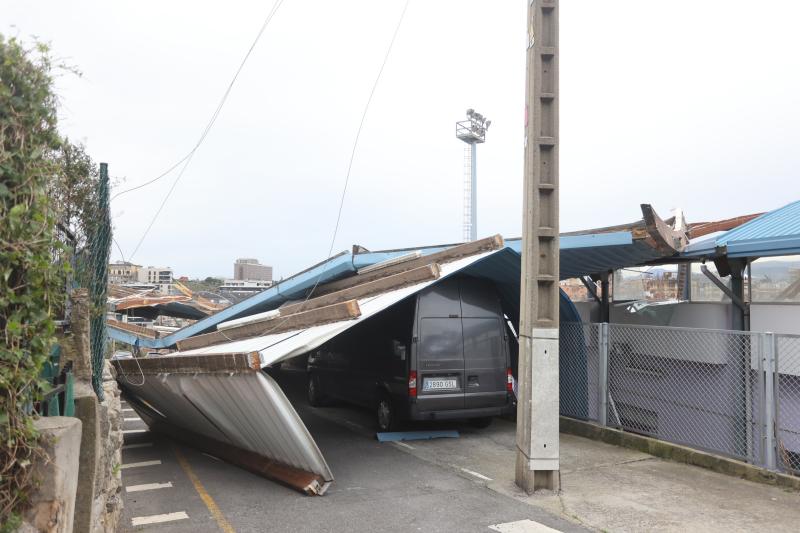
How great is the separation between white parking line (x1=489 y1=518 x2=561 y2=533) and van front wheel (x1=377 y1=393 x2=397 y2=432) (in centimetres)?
398

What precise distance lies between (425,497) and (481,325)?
3.52m

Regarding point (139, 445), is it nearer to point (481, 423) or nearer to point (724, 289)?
point (481, 423)

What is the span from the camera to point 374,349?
400 inches

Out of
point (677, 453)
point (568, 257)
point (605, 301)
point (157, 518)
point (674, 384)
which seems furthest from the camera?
point (605, 301)

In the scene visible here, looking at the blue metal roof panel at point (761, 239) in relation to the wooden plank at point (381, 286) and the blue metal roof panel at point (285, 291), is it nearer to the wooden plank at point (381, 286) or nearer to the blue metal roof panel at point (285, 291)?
the wooden plank at point (381, 286)

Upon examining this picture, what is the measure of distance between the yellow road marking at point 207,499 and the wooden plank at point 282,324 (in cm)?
172

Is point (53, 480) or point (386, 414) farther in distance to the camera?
point (386, 414)

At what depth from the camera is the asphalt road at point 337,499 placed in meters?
5.75

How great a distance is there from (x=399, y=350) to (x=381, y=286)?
4.38 ft

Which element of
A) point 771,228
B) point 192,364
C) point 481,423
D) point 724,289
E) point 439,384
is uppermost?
point 771,228

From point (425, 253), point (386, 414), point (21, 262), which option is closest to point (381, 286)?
point (425, 253)

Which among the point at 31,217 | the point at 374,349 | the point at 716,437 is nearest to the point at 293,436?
the point at 374,349

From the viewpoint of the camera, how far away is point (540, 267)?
6.92m

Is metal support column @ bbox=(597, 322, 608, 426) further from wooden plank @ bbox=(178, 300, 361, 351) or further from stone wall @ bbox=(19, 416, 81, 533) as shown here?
stone wall @ bbox=(19, 416, 81, 533)
